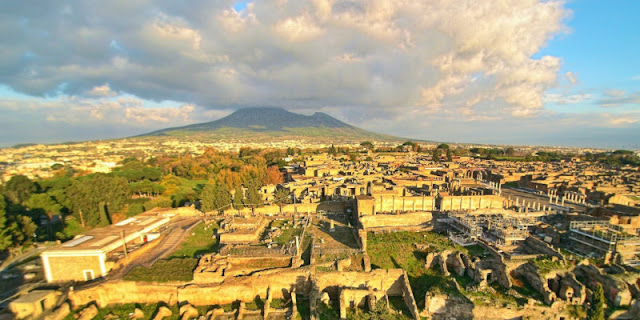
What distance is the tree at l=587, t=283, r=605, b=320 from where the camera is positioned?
12203 millimetres

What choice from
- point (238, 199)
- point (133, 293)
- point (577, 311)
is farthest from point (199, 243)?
point (577, 311)

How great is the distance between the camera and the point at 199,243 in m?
19.7

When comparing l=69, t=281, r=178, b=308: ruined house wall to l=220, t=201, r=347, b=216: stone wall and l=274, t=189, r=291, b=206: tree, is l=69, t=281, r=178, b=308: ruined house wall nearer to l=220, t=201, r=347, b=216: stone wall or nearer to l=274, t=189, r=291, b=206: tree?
l=220, t=201, r=347, b=216: stone wall

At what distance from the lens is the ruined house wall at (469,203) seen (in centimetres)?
2459

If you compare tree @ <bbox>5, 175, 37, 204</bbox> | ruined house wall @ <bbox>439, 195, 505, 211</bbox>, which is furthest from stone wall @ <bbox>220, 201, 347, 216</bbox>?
tree @ <bbox>5, 175, 37, 204</bbox>

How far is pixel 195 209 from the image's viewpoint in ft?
90.4

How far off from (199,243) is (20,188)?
24689mm

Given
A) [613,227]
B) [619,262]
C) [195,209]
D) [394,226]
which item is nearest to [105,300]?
[195,209]

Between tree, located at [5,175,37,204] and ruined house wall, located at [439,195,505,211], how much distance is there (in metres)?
41.4

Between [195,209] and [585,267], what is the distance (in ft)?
98.5

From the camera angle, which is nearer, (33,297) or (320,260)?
(33,297)

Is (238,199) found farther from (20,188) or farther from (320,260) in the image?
(20,188)

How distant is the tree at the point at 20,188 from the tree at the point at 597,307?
44.9 meters

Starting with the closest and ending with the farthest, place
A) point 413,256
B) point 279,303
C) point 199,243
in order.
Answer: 1. point 279,303
2. point 413,256
3. point 199,243
